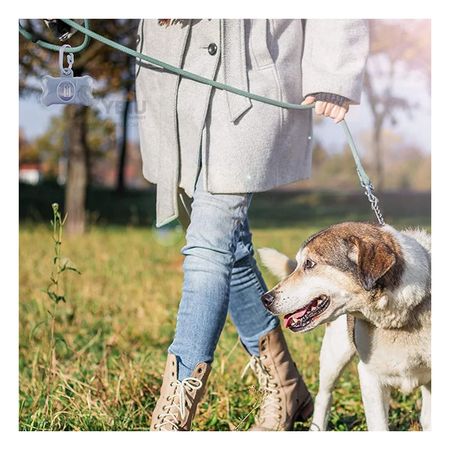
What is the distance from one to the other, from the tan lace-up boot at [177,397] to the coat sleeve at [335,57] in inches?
35.4

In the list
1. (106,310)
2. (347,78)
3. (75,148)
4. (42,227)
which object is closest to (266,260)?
(347,78)

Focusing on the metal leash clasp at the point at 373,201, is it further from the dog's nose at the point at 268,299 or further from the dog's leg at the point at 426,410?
the dog's leg at the point at 426,410

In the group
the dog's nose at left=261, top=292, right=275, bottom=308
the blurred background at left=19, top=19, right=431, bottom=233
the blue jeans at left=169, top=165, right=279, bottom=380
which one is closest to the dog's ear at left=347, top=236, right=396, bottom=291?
the dog's nose at left=261, top=292, right=275, bottom=308

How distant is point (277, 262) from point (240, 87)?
0.57 metres

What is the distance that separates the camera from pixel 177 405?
229 centimetres

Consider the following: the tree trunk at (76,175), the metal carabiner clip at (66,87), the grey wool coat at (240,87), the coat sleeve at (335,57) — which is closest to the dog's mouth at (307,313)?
the grey wool coat at (240,87)

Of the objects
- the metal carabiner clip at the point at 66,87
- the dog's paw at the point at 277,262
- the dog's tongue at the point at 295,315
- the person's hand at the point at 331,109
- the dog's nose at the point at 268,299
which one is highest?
the metal carabiner clip at the point at 66,87

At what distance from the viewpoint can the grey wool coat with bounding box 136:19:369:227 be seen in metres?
2.37

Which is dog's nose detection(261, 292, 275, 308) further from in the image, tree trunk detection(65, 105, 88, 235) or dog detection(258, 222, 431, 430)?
tree trunk detection(65, 105, 88, 235)

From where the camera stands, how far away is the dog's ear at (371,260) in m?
2.21

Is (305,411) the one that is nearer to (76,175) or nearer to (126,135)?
(126,135)

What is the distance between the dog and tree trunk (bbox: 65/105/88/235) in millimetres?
4380

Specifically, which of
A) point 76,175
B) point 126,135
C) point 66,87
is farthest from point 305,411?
point 76,175
